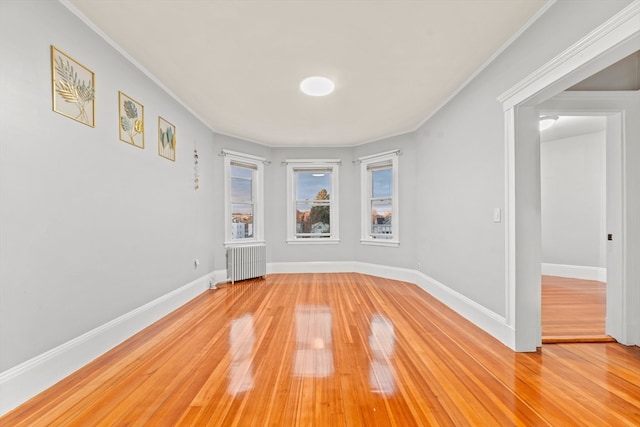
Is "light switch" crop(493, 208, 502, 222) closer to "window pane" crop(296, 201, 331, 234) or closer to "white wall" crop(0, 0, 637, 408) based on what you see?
"white wall" crop(0, 0, 637, 408)

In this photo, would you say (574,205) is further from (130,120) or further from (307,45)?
(130,120)

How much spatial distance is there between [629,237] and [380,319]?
2.41 m

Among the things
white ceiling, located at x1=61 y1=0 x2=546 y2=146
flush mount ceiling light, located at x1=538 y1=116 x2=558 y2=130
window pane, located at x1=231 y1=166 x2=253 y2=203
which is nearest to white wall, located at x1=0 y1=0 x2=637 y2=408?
white ceiling, located at x1=61 y1=0 x2=546 y2=146

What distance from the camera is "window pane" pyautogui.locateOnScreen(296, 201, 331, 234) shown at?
19.4 ft

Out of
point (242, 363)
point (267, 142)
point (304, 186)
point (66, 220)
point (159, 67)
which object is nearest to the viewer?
point (66, 220)

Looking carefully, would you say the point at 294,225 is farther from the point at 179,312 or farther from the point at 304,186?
the point at 179,312

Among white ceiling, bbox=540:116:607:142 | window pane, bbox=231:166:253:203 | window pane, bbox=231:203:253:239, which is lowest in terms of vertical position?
window pane, bbox=231:203:253:239

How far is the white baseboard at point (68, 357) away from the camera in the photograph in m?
1.62

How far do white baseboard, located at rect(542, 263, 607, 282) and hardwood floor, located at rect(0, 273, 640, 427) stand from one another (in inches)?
138

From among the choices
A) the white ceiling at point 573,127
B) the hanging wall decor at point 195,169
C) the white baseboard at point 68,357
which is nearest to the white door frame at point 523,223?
the white ceiling at point 573,127

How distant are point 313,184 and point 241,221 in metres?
1.71

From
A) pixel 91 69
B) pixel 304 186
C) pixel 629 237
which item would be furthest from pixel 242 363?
pixel 304 186

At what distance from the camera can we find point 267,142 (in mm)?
5547

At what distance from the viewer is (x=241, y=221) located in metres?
5.37
